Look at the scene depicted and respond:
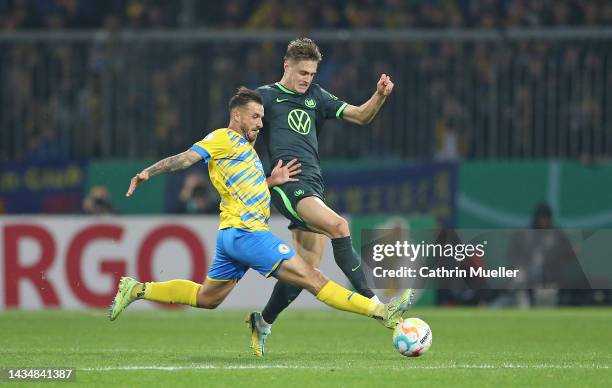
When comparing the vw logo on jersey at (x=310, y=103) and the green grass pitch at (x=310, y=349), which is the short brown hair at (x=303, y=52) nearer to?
the vw logo on jersey at (x=310, y=103)

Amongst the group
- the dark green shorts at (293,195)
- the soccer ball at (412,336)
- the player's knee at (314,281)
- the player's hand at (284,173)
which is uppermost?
the player's hand at (284,173)

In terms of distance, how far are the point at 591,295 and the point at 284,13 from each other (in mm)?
6459

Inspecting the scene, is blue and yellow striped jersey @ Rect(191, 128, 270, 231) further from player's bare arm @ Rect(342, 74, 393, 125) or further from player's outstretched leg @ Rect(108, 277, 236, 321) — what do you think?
player's bare arm @ Rect(342, 74, 393, 125)

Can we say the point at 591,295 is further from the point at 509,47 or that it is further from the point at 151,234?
the point at 151,234

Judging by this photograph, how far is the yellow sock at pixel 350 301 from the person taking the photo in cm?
965

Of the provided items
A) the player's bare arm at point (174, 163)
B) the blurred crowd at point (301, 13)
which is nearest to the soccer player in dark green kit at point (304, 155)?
the player's bare arm at point (174, 163)

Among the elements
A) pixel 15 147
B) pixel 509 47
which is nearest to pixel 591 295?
pixel 509 47

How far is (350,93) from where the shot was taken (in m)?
18.6

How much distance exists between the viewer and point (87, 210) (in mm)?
18359

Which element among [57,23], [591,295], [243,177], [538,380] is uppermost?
[57,23]

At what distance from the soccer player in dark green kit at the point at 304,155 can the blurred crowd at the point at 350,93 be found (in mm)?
7477

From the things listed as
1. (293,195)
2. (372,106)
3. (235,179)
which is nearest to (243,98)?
(235,179)

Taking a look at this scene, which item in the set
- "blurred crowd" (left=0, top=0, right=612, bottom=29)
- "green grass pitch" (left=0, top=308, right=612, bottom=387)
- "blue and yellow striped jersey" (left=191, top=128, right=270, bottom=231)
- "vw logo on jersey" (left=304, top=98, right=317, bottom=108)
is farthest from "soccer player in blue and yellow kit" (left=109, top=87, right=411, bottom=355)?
"blurred crowd" (left=0, top=0, right=612, bottom=29)

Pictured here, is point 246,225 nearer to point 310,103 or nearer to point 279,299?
point 279,299
